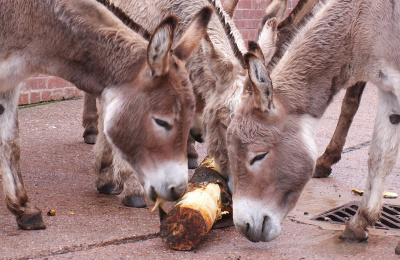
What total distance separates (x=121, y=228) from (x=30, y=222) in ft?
1.97

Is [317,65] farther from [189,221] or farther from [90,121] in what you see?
[90,121]

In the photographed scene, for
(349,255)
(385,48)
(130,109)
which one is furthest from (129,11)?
(349,255)

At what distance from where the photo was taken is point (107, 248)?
12.9 ft

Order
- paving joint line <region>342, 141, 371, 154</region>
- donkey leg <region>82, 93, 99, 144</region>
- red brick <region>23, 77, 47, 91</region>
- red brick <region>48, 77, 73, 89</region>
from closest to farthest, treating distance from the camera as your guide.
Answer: donkey leg <region>82, 93, 99, 144</region>
paving joint line <region>342, 141, 371, 154</region>
red brick <region>23, 77, 47, 91</region>
red brick <region>48, 77, 73, 89</region>

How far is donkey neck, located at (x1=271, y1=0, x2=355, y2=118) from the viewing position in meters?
3.96

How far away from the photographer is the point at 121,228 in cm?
→ 431

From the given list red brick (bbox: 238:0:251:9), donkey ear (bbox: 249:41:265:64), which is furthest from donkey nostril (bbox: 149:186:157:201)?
red brick (bbox: 238:0:251:9)

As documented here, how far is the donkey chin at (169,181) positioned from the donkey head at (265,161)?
323mm

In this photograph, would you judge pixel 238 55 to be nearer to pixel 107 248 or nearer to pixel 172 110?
pixel 172 110

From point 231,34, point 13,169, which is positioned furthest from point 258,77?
point 13,169

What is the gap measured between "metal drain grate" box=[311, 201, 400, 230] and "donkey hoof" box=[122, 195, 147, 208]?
128 cm

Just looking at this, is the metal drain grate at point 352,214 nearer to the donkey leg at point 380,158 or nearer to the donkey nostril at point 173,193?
the donkey leg at point 380,158

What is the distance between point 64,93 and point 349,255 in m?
5.43

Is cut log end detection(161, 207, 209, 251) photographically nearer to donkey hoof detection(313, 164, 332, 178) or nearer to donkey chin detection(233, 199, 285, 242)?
donkey chin detection(233, 199, 285, 242)
